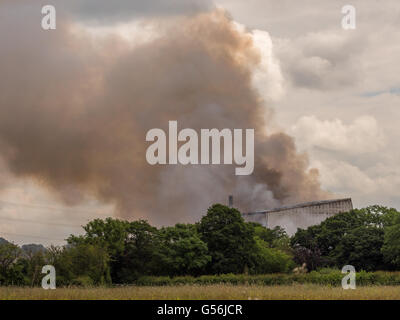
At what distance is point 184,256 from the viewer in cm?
8594

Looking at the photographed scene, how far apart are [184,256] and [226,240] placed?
7.22 meters

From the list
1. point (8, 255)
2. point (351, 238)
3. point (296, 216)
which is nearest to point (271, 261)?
point (351, 238)

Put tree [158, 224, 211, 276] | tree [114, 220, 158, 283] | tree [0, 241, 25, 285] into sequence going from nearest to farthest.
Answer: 1. tree [0, 241, 25, 285]
2. tree [114, 220, 158, 283]
3. tree [158, 224, 211, 276]

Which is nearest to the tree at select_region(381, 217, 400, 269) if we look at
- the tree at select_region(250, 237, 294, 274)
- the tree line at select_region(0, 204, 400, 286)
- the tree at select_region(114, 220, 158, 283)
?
the tree line at select_region(0, 204, 400, 286)

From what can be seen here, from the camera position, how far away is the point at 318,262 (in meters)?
98.1

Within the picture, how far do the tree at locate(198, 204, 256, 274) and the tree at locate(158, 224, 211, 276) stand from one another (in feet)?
6.49

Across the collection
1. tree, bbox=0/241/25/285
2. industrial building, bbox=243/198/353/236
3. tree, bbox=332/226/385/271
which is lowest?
tree, bbox=0/241/25/285

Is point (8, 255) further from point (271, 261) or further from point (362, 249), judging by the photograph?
point (362, 249)

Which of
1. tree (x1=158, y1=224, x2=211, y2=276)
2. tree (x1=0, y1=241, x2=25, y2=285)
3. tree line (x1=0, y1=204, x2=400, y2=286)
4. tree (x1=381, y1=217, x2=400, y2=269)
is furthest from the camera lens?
tree (x1=381, y1=217, x2=400, y2=269)

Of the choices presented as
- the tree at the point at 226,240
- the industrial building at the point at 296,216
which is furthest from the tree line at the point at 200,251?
the industrial building at the point at 296,216

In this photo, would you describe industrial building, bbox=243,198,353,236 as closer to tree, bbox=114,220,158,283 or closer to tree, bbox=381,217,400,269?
tree, bbox=381,217,400,269

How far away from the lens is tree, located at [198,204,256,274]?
87.5m

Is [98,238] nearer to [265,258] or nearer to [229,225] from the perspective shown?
[229,225]
